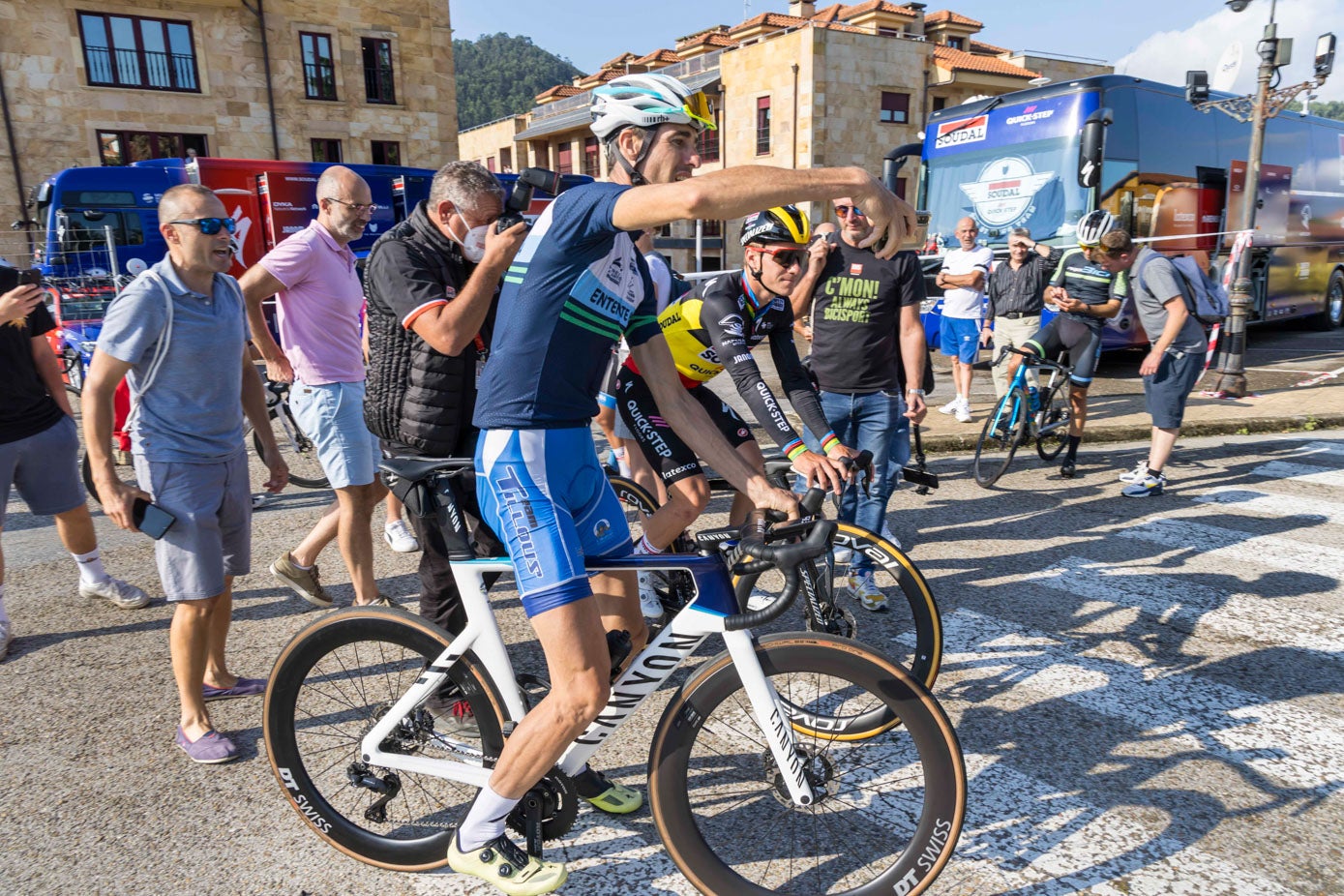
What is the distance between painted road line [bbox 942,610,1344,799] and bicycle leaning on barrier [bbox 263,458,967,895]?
1.19m

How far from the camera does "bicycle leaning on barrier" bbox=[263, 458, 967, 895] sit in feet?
7.63

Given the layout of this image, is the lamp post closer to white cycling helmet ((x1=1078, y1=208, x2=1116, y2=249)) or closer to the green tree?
white cycling helmet ((x1=1078, y1=208, x2=1116, y2=249))

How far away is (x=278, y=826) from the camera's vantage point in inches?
115

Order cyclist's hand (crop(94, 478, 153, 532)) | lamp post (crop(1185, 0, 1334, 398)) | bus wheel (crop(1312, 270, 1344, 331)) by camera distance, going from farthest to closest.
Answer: bus wheel (crop(1312, 270, 1344, 331)) → lamp post (crop(1185, 0, 1334, 398)) → cyclist's hand (crop(94, 478, 153, 532))

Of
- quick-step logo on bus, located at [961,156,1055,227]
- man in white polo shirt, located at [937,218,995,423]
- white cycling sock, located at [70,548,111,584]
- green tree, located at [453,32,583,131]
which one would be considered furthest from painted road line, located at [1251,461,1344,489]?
green tree, located at [453,32,583,131]

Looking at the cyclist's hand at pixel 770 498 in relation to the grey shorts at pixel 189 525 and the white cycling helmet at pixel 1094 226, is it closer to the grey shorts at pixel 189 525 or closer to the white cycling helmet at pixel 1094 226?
the grey shorts at pixel 189 525

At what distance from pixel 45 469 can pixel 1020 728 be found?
194 inches

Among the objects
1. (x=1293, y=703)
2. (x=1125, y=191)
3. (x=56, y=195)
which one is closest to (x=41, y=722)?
(x=1293, y=703)

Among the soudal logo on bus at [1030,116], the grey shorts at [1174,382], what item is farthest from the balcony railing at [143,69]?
the grey shorts at [1174,382]

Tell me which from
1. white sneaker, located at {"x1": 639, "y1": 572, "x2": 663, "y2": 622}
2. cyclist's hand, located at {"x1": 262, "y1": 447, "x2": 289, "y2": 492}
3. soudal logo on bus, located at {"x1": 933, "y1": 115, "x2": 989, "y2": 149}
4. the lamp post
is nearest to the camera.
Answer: cyclist's hand, located at {"x1": 262, "y1": 447, "x2": 289, "y2": 492}

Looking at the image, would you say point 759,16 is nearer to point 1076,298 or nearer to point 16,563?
point 1076,298

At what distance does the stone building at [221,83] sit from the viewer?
25.0m

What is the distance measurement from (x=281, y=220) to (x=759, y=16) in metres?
33.9

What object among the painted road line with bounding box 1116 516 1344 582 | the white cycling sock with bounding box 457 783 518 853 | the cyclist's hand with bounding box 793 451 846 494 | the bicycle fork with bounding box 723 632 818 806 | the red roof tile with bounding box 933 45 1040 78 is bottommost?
the painted road line with bounding box 1116 516 1344 582
